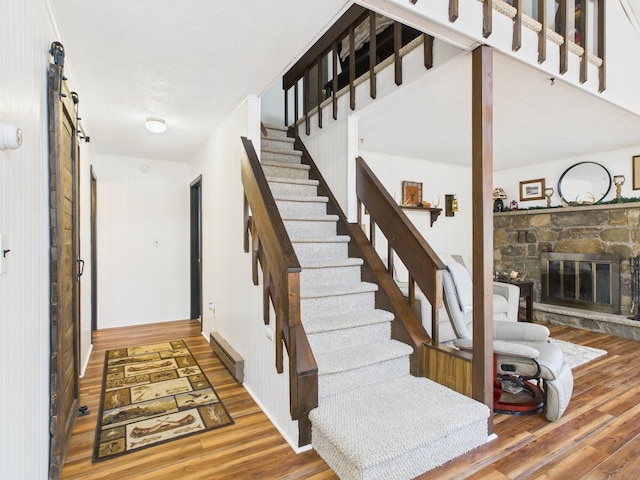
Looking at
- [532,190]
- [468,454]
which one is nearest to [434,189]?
[532,190]

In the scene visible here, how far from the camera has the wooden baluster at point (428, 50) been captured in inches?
96.6

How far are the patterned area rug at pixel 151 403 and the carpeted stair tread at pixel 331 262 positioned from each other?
3.94 ft

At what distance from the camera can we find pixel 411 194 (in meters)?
5.23

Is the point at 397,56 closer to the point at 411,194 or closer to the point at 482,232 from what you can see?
the point at 482,232

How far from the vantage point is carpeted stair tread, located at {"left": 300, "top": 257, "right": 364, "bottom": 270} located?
2.88 meters

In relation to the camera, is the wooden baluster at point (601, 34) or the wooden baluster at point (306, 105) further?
the wooden baluster at point (306, 105)

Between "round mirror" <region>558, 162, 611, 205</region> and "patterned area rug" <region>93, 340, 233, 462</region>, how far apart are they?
518 cm

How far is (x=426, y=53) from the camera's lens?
97.8 inches

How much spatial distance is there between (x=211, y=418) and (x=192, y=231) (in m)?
3.35

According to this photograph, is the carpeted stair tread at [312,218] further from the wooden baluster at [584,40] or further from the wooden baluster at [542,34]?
the wooden baluster at [584,40]

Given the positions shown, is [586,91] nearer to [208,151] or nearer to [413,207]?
[413,207]

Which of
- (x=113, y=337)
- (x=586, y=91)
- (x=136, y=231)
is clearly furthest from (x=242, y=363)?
(x=586, y=91)

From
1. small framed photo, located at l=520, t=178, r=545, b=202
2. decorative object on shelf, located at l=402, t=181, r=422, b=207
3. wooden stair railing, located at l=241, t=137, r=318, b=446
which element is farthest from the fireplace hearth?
wooden stair railing, located at l=241, t=137, r=318, b=446

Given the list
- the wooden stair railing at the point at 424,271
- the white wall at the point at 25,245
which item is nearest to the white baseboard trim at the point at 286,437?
the wooden stair railing at the point at 424,271
